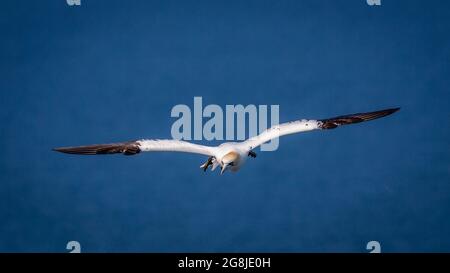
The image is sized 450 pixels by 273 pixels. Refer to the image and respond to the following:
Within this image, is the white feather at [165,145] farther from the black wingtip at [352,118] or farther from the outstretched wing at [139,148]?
the black wingtip at [352,118]

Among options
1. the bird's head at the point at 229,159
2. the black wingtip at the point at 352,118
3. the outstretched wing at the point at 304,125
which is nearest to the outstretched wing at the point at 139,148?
the bird's head at the point at 229,159

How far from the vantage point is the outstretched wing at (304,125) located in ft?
82.2

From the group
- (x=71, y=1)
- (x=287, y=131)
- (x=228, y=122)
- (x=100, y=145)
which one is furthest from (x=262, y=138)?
(x=71, y=1)

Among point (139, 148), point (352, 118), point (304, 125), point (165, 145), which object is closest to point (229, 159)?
point (165, 145)

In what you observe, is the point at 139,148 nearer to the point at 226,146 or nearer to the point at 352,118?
→ the point at 226,146

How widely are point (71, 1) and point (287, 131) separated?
9727mm

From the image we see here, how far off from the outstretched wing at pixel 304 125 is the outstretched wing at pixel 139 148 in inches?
64.5

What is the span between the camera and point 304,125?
2519cm

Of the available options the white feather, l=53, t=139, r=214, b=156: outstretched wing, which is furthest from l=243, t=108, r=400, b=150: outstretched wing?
the white feather

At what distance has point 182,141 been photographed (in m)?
24.4

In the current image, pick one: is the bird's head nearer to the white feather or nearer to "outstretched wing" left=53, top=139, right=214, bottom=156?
"outstretched wing" left=53, top=139, right=214, bottom=156

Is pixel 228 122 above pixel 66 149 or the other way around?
above

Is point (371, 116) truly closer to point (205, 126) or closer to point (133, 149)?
point (205, 126)

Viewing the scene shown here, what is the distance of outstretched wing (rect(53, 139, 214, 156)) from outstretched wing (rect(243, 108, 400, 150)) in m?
1.64
